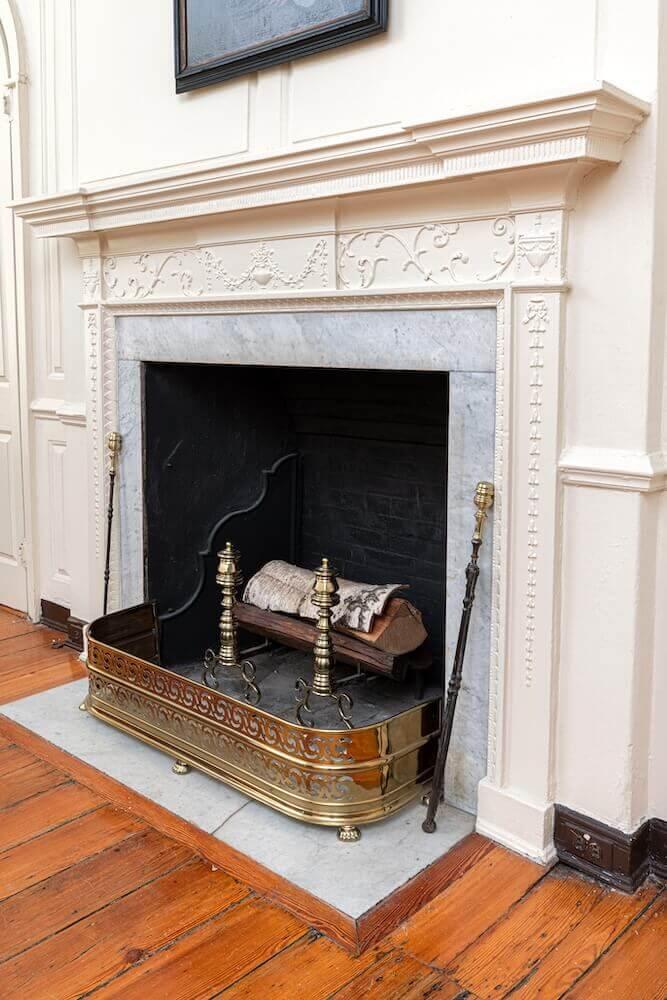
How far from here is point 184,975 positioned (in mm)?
1814

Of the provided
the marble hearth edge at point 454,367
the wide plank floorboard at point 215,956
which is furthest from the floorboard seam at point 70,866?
the marble hearth edge at point 454,367

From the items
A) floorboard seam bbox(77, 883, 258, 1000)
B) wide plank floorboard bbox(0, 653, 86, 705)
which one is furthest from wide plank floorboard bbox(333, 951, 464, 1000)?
wide plank floorboard bbox(0, 653, 86, 705)

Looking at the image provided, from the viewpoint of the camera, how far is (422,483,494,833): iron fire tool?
216 cm

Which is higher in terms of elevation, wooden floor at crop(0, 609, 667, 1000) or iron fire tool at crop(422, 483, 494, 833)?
iron fire tool at crop(422, 483, 494, 833)

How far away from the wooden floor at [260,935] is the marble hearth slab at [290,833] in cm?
10

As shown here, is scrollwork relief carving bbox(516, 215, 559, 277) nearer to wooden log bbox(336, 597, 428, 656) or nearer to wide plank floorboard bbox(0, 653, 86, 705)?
wooden log bbox(336, 597, 428, 656)

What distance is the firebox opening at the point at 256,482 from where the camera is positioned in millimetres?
3092

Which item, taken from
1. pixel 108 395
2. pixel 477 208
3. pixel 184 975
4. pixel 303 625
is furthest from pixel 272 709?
pixel 477 208

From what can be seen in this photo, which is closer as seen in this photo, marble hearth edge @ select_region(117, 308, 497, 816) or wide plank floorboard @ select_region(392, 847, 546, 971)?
wide plank floorboard @ select_region(392, 847, 546, 971)

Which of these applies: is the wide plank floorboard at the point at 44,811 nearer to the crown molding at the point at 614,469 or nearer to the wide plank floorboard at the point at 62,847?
the wide plank floorboard at the point at 62,847

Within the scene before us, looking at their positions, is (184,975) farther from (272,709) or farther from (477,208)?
(477,208)

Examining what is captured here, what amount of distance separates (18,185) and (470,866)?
305 cm

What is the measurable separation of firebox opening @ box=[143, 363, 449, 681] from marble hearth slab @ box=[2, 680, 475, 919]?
1.99ft

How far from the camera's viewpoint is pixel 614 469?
6.45 feet
